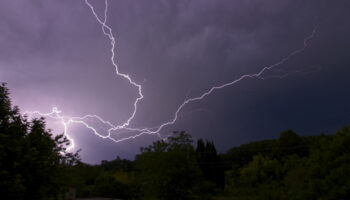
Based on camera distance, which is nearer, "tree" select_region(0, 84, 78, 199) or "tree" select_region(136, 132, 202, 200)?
"tree" select_region(0, 84, 78, 199)

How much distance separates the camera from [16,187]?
3.63 meters

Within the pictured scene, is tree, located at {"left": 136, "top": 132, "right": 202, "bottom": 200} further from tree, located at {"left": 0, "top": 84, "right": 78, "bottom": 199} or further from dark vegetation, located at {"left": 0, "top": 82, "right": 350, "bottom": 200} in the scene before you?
tree, located at {"left": 0, "top": 84, "right": 78, "bottom": 199}

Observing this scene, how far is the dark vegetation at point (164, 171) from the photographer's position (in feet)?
13.4

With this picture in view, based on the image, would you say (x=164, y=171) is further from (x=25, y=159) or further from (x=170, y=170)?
(x=25, y=159)

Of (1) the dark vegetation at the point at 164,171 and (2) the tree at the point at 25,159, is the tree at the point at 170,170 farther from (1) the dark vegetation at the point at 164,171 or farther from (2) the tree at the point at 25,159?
(2) the tree at the point at 25,159

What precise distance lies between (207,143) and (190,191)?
68.9 ft

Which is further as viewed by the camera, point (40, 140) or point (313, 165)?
point (313, 165)

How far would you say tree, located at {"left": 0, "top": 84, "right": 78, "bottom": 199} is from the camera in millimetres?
3803

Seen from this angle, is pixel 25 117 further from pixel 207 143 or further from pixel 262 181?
pixel 207 143

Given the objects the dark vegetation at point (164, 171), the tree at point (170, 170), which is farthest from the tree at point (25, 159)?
the tree at point (170, 170)

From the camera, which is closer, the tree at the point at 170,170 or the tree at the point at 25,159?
the tree at the point at 25,159

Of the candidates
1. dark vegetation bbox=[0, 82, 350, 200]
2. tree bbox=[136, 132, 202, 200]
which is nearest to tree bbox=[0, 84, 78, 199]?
dark vegetation bbox=[0, 82, 350, 200]

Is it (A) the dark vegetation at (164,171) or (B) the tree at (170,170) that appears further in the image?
(B) the tree at (170,170)

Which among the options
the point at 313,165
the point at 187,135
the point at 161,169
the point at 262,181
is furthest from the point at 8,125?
A: the point at 262,181
